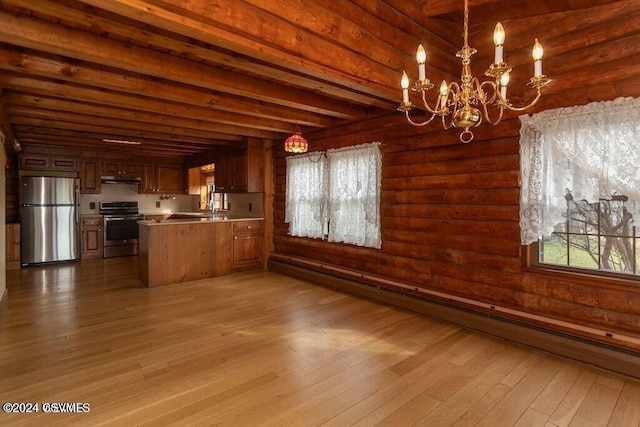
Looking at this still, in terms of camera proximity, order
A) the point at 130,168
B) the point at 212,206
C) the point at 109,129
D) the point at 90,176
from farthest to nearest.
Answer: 1. the point at 212,206
2. the point at 130,168
3. the point at 90,176
4. the point at 109,129

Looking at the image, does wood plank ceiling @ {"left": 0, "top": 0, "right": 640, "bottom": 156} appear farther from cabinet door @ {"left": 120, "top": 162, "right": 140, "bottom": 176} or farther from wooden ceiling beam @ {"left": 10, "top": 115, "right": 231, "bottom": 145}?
cabinet door @ {"left": 120, "top": 162, "right": 140, "bottom": 176}

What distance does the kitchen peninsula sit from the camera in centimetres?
488

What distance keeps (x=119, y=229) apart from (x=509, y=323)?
24.7 feet

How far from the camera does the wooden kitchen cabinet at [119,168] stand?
7204mm

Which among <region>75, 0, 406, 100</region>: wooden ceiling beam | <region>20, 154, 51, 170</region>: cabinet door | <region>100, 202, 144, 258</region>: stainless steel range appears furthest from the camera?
<region>100, 202, 144, 258</region>: stainless steel range

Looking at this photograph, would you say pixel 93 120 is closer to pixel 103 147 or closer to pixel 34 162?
pixel 103 147

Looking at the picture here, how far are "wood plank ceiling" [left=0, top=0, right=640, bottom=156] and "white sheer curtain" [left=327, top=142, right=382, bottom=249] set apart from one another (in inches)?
33.9

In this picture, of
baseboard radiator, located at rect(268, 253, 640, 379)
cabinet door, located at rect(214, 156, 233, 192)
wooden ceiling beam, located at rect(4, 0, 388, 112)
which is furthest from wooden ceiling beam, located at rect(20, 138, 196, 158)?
baseboard radiator, located at rect(268, 253, 640, 379)

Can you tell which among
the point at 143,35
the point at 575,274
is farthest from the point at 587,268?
the point at 143,35

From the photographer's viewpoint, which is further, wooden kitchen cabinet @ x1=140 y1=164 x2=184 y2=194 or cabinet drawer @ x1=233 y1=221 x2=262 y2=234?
wooden kitchen cabinet @ x1=140 y1=164 x2=184 y2=194

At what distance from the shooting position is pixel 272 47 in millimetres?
2170

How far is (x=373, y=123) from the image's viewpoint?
4375 mm

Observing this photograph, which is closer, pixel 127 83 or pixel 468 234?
pixel 127 83

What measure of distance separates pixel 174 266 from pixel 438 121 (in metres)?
4.26
